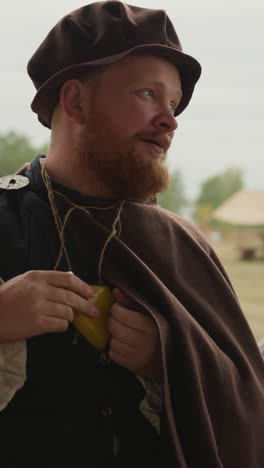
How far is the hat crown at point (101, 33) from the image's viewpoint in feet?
3.06

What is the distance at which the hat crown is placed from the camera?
3.06 ft

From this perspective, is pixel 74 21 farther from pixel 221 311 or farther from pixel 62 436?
pixel 62 436

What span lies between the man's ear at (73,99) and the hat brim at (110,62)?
13mm

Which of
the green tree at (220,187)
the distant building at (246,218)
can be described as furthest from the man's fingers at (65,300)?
the green tree at (220,187)

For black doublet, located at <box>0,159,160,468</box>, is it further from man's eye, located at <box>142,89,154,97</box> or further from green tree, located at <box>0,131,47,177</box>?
green tree, located at <box>0,131,47,177</box>

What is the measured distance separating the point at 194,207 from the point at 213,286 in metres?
2.32

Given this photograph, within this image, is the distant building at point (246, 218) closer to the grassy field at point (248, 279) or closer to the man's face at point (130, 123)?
the grassy field at point (248, 279)

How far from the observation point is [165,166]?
99 cm

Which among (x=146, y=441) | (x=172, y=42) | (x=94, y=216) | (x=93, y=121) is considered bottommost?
(x=146, y=441)

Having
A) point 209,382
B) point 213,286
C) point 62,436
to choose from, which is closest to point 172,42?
point 213,286

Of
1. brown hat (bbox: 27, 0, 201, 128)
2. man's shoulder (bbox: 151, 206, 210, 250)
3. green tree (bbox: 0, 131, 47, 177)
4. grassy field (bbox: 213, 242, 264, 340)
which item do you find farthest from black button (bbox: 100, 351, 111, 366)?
grassy field (bbox: 213, 242, 264, 340)

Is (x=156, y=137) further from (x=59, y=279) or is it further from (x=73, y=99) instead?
(x=59, y=279)

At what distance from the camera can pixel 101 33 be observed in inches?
36.5

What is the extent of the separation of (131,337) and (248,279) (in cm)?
274
